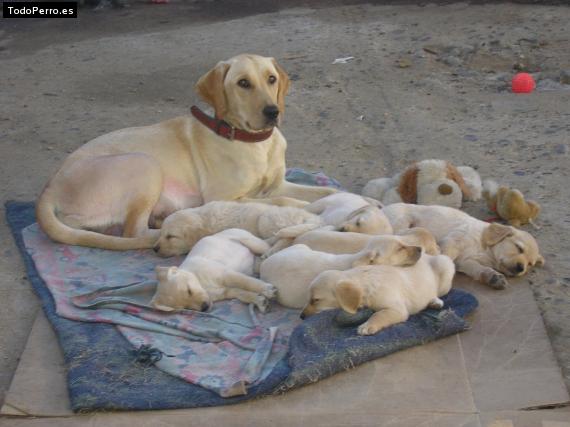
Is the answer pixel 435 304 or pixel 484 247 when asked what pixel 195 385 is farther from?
pixel 484 247

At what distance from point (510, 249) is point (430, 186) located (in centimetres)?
75

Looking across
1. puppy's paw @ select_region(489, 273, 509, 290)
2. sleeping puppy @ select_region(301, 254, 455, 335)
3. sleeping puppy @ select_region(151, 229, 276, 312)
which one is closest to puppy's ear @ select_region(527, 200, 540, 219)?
puppy's paw @ select_region(489, 273, 509, 290)

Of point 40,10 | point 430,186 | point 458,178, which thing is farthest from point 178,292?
point 40,10

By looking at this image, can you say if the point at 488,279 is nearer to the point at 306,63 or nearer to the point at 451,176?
the point at 451,176

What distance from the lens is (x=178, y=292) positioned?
141 inches

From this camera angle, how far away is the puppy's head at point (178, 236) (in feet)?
13.5

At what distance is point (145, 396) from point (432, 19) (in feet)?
20.3

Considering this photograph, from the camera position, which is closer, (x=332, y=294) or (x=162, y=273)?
(x=332, y=294)

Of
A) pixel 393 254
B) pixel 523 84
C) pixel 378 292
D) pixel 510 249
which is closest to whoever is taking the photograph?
pixel 378 292

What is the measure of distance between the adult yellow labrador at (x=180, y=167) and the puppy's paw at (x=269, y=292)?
88 cm

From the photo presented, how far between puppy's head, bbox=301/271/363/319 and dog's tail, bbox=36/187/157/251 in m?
1.16

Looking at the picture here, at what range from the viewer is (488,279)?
3729 millimetres

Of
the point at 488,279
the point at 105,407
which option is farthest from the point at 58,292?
the point at 488,279

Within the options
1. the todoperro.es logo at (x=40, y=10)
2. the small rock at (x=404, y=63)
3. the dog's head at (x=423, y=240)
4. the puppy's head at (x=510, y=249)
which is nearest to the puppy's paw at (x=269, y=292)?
the dog's head at (x=423, y=240)
